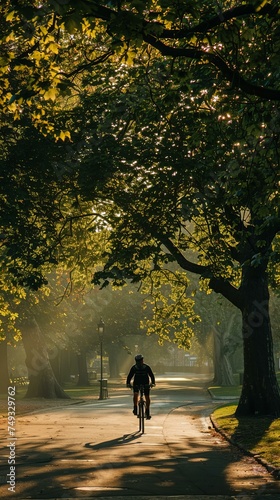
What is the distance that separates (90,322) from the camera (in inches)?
2813

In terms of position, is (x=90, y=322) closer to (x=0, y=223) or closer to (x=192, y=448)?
(x=0, y=223)

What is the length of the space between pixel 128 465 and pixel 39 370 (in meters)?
35.7

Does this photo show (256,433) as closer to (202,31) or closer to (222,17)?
(202,31)

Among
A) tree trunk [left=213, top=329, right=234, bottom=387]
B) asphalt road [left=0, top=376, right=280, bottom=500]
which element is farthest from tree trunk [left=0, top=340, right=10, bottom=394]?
asphalt road [left=0, top=376, right=280, bottom=500]

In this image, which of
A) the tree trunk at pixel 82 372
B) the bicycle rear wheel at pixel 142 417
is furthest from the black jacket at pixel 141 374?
the tree trunk at pixel 82 372

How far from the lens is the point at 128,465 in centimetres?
1363

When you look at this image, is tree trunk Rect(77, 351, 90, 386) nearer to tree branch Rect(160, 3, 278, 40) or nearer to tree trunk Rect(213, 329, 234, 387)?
tree trunk Rect(213, 329, 234, 387)

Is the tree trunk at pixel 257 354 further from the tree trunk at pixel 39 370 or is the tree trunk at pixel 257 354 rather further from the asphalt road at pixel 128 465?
the tree trunk at pixel 39 370

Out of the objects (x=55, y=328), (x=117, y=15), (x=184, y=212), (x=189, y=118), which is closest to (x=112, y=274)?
(x=184, y=212)

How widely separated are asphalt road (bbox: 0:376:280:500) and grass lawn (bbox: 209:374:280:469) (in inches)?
13.7

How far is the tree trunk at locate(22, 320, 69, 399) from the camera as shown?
48.4 metres

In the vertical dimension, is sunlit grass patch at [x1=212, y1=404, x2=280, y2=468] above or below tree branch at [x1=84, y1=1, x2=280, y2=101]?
below

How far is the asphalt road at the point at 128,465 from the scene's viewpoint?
10898 mm

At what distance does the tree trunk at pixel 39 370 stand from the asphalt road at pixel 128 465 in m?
25.0
